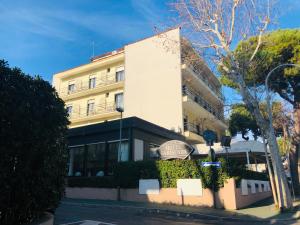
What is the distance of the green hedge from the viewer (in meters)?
15.5

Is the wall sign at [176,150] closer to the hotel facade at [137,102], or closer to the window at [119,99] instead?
the hotel facade at [137,102]

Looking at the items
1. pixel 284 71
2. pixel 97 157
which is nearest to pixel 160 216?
pixel 97 157

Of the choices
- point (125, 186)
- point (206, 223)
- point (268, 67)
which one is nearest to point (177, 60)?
point (268, 67)

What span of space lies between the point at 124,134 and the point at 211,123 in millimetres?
18485

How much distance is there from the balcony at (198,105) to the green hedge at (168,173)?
A: 11.2 meters

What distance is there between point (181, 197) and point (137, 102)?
1685 cm

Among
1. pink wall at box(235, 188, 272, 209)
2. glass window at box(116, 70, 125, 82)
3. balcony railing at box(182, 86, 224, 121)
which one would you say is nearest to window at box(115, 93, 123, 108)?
glass window at box(116, 70, 125, 82)

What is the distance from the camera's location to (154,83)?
31203 mm

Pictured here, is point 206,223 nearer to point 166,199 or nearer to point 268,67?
point 166,199

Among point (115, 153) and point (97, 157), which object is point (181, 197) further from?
point (97, 157)

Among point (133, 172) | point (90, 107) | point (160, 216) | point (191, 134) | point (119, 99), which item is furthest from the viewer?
point (90, 107)

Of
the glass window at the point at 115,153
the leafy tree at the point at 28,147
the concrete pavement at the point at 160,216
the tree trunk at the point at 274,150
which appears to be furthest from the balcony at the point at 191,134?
the leafy tree at the point at 28,147

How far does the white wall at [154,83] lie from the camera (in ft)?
95.6

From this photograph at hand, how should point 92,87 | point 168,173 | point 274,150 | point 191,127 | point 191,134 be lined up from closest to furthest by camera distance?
point 274,150 → point 168,173 → point 191,134 → point 191,127 → point 92,87
